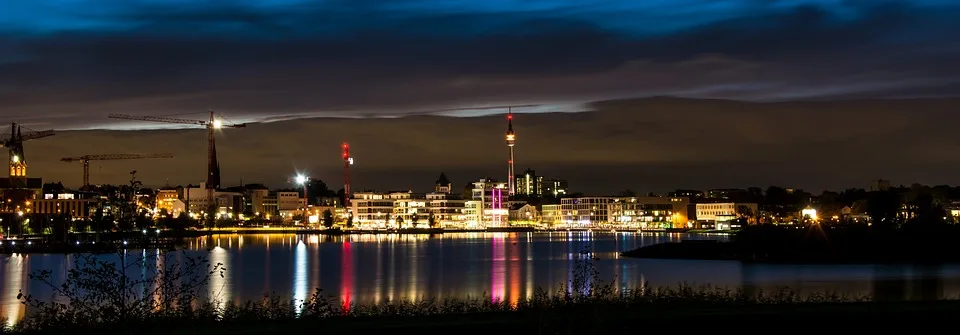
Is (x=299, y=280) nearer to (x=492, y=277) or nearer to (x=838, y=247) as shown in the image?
(x=492, y=277)

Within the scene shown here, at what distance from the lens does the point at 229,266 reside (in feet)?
287

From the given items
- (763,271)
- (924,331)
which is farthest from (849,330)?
(763,271)

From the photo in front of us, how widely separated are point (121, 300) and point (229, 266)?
6808 centimetres

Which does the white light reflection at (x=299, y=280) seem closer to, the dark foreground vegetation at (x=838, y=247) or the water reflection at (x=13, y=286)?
the water reflection at (x=13, y=286)

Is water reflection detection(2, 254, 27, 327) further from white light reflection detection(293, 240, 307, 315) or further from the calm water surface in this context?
white light reflection detection(293, 240, 307, 315)

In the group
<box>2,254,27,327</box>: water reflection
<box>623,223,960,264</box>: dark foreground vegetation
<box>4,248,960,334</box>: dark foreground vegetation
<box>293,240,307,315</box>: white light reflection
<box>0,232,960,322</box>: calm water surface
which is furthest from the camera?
<box>623,223,960,264</box>: dark foreground vegetation

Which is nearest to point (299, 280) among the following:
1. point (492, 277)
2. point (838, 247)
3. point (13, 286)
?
point (492, 277)

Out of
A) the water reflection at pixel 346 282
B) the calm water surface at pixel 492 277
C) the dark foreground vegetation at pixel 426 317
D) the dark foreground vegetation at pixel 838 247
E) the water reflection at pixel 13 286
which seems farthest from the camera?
the dark foreground vegetation at pixel 838 247

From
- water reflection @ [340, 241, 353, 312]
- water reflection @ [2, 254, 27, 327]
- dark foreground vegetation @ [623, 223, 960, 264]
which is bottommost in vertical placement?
water reflection @ [340, 241, 353, 312]

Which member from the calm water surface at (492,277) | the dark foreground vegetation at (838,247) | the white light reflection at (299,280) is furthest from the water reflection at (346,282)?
the dark foreground vegetation at (838,247)

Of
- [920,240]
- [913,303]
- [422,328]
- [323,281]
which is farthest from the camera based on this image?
[920,240]

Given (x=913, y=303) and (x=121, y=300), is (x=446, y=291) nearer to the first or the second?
(x=913, y=303)

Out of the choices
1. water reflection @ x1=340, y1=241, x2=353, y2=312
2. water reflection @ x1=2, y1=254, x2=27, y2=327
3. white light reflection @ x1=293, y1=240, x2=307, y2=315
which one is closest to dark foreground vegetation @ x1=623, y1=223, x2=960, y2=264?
water reflection @ x1=340, y1=241, x2=353, y2=312

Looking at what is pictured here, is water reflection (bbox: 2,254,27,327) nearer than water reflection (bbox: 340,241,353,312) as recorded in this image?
Yes
